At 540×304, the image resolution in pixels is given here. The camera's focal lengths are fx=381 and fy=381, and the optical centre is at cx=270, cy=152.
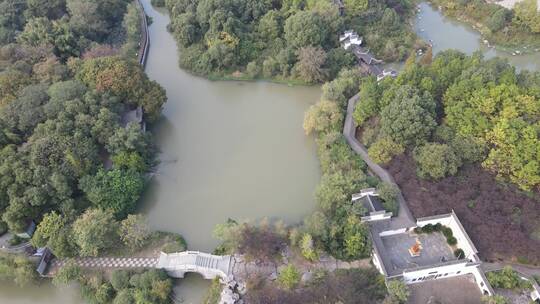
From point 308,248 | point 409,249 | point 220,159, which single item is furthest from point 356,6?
point 308,248

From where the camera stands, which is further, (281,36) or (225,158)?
(281,36)

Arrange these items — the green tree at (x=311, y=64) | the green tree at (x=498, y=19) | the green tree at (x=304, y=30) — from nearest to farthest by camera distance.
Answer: the green tree at (x=311, y=64), the green tree at (x=304, y=30), the green tree at (x=498, y=19)

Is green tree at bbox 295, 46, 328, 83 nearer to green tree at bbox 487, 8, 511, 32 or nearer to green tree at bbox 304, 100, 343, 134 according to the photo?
green tree at bbox 304, 100, 343, 134

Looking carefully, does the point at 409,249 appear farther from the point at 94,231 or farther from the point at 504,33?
the point at 504,33

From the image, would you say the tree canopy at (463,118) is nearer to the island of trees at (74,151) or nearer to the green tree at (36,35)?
the island of trees at (74,151)

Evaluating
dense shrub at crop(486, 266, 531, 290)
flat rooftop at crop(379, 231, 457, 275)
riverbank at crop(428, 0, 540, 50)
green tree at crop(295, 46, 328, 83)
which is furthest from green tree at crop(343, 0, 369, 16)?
dense shrub at crop(486, 266, 531, 290)

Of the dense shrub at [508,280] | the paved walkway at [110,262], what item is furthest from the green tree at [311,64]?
the dense shrub at [508,280]

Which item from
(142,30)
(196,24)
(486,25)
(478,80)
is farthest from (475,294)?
(142,30)
